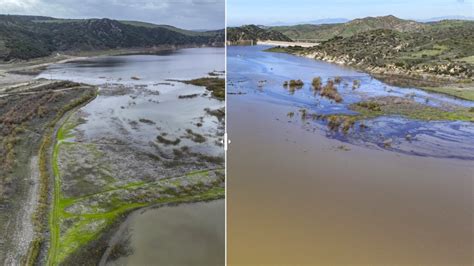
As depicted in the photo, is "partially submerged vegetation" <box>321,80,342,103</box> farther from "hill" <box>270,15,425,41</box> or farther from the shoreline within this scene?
"hill" <box>270,15,425,41</box>

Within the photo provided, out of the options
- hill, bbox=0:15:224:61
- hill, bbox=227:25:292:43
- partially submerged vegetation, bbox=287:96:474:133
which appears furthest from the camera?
hill, bbox=227:25:292:43

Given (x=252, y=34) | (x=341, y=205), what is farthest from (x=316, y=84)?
(x=252, y=34)

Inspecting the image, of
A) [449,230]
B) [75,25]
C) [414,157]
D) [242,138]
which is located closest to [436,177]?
[414,157]

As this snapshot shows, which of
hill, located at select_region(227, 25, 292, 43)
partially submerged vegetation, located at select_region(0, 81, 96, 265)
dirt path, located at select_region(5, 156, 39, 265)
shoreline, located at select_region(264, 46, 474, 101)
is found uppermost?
hill, located at select_region(227, 25, 292, 43)

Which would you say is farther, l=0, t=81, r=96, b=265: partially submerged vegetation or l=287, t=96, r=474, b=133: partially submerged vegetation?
l=287, t=96, r=474, b=133: partially submerged vegetation

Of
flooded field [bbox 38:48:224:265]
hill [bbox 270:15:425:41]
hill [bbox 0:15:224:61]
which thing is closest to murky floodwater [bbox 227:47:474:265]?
flooded field [bbox 38:48:224:265]

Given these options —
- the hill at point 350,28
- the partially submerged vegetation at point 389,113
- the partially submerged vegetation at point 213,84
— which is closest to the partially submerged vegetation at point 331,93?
the partially submerged vegetation at point 389,113
